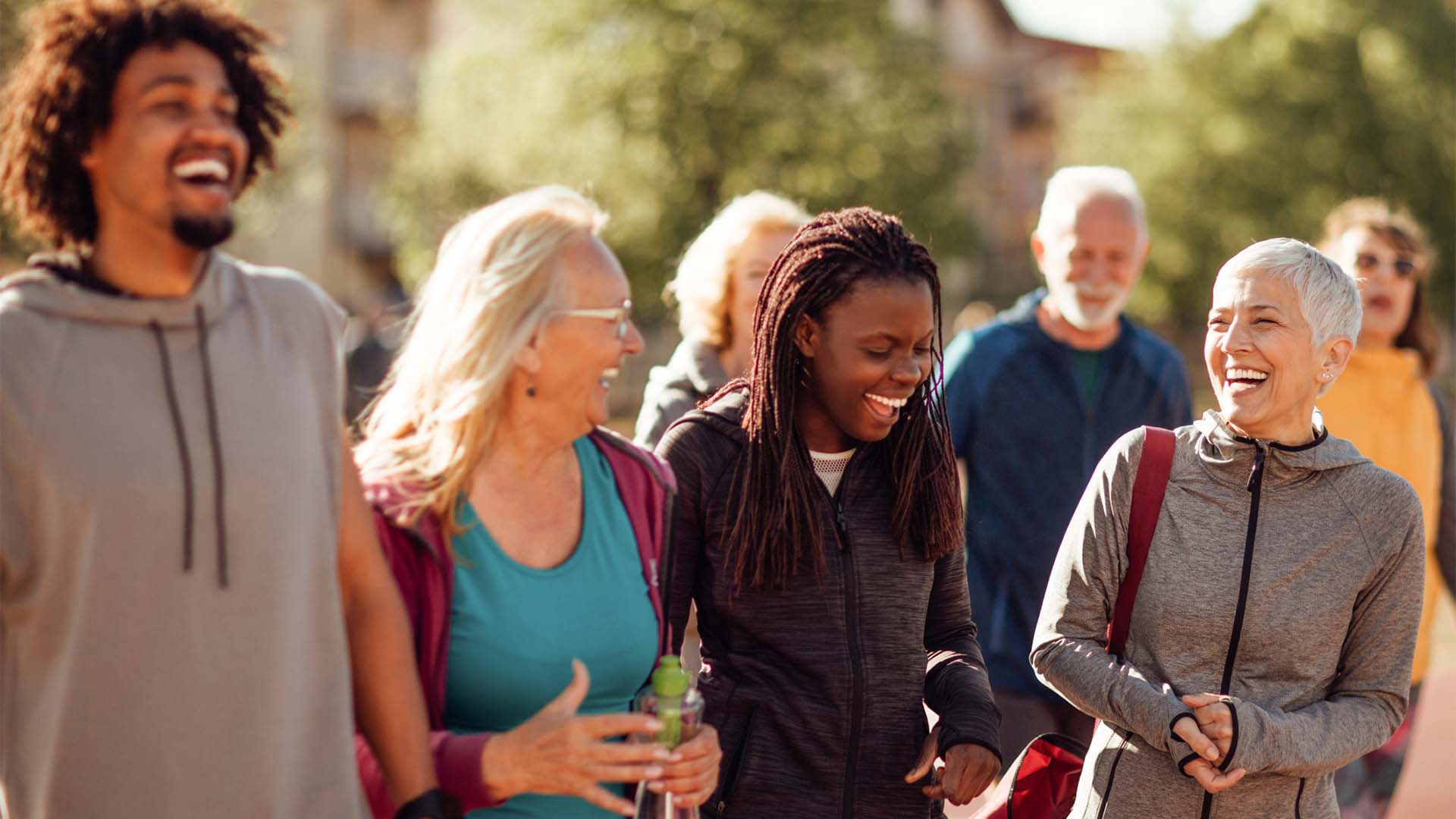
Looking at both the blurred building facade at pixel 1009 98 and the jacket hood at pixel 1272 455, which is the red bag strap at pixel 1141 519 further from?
the blurred building facade at pixel 1009 98

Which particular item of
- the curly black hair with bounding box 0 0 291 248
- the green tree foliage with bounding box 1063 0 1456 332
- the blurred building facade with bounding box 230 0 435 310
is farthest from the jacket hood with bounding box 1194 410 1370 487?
the blurred building facade with bounding box 230 0 435 310

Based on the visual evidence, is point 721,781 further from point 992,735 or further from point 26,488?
point 26,488

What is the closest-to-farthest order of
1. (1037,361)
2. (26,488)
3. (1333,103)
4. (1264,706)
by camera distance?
(26,488)
(1264,706)
(1037,361)
(1333,103)

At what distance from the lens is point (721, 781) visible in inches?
117

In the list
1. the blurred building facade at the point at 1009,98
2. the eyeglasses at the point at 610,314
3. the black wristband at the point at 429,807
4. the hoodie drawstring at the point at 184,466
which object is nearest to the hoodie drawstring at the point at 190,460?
the hoodie drawstring at the point at 184,466

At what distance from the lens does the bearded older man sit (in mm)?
4375

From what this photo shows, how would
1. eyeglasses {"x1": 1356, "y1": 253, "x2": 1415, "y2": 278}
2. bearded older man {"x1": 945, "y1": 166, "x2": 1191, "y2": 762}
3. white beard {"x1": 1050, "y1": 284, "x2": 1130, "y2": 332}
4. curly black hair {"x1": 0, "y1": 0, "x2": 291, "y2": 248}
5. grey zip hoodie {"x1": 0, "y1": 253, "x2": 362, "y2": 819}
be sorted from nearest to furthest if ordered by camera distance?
grey zip hoodie {"x1": 0, "y1": 253, "x2": 362, "y2": 819}, curly black hair {"x1": 0, "y1": 0, "x2": 291, "y2": 248}, bearded older man {"x1": 945, "y1": 166, "x2": 1191, "y2": 762}, white beard {"x1": 1050, "y1": 284, "x2": 1130, "y2": 332}, eyeglasses {"x1": 1356, "y1": 253, "x2": 1415, "y2": 278}

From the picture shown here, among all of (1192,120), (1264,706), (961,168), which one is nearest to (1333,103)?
(1192,120)

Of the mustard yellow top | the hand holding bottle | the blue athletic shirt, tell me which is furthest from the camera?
the mustard yellow top

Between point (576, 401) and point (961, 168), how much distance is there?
939 inches

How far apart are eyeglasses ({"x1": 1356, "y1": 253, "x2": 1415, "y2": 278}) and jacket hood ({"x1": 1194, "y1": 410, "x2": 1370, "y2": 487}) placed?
93.1 inches

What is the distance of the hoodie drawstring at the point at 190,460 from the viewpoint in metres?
2.18

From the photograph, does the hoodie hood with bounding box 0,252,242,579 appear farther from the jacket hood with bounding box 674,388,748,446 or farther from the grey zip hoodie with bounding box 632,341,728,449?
→ the grey zip hoodie with bounding box 632,341,728,449

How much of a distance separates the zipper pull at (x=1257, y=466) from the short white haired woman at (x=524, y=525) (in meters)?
1.22
